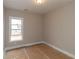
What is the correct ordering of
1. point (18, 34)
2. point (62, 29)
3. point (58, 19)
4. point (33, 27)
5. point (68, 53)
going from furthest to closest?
point (33, 27) → point (18, 34) → point (58, 19) → point (62, 29) → point (68, 53)

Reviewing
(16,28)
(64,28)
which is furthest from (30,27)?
(64,28)

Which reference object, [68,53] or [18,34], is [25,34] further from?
[68,53]

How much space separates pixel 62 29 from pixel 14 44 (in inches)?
109

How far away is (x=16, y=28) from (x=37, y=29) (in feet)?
5.02

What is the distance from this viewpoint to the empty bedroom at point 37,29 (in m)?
2.83

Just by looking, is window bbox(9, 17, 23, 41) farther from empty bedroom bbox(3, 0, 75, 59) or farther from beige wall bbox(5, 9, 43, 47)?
beige wall bbox(5, 9, 43, 47)

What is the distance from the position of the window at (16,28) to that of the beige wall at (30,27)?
22 cm

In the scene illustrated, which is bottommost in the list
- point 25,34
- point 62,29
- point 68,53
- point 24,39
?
point 68,53

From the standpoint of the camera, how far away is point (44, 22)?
16.5 feet

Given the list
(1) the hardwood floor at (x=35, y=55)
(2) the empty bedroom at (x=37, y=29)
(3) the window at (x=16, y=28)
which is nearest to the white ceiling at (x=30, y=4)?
(2) the empty bedroom at (x=37, y=29)

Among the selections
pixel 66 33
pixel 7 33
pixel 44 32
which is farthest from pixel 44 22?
pixel 7 33

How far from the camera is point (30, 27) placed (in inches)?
182

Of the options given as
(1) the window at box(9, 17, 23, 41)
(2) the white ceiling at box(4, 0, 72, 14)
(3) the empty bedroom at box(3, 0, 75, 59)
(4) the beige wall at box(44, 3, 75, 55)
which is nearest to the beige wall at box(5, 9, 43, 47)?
(3) the empty bedroom at box(3, 0, 75, 59)

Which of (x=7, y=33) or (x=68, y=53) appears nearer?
(x=68, y=53)
